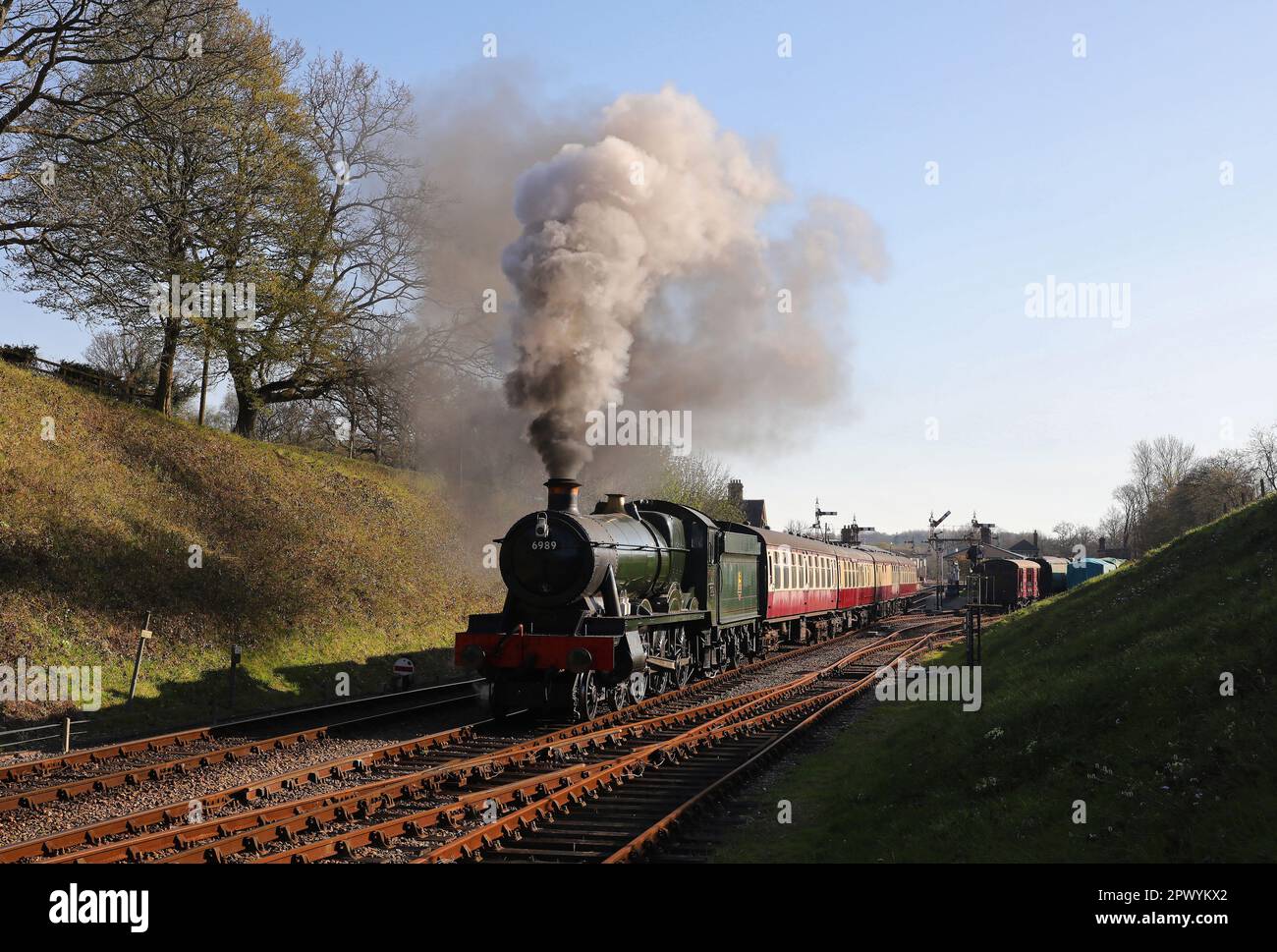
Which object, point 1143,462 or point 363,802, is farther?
point 1143,462

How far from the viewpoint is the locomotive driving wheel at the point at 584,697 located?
14.0 meters

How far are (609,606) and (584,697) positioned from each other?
1424mm

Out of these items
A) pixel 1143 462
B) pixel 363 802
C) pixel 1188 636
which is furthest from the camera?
pixel 1143 462

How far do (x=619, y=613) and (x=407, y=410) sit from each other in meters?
18.2

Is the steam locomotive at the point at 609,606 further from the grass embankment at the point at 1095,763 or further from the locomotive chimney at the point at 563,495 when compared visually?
the grass embankment at the point at 1095,763

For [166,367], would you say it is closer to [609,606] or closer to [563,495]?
[563,495]

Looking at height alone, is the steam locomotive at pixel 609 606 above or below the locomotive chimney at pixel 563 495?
below

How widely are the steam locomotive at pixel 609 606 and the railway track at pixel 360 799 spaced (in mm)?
763

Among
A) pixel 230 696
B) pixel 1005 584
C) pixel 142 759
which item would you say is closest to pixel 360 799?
pixel 142 759

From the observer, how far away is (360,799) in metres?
8.95

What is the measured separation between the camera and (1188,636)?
9727 mm

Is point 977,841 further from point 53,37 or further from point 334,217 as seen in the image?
point 334,217

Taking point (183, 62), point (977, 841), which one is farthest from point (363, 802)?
point (183, 62)

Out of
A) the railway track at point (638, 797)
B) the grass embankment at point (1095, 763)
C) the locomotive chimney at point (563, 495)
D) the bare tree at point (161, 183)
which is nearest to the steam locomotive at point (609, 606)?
the locomotive chimney at point (563, 495)
